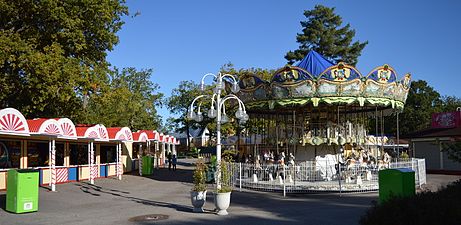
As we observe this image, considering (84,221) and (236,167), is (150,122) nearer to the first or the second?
(236,167)

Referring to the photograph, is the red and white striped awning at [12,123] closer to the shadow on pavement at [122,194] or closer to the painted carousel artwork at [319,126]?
the shadow on pavement at [122,194]

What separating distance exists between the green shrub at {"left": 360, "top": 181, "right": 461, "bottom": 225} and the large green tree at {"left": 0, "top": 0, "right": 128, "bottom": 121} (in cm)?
1819

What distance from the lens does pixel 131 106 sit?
4628 cm

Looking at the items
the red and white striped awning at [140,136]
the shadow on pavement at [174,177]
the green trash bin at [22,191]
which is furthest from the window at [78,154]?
the green trash bin at [22,191]

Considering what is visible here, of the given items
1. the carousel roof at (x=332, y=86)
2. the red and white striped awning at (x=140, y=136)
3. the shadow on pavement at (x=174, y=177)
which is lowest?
the shadow on pavement at (x=174, y=177)

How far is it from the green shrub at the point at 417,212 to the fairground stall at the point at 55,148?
13986mm

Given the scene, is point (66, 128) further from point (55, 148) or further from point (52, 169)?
point (55, 148)

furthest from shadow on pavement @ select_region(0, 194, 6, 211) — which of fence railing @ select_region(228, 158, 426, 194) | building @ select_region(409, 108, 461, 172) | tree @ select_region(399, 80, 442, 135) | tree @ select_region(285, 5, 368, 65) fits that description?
tree @ select_region(399, 80, 442, 135)

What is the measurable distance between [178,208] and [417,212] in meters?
9.07

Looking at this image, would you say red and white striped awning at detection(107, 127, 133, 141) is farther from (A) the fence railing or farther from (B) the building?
(B) the building

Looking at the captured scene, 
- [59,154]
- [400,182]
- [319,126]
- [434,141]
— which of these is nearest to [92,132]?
[59,154]

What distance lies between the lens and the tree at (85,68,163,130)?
135ft

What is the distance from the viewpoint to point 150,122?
2089 inches

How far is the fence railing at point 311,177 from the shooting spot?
18234 millimetres
